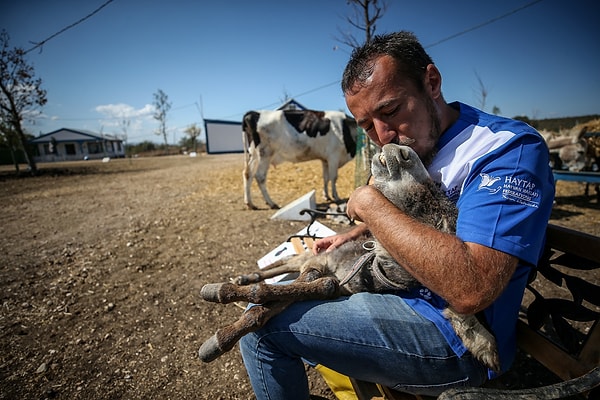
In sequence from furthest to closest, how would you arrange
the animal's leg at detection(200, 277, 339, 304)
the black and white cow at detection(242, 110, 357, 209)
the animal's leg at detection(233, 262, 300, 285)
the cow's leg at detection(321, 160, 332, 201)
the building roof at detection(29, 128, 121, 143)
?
the building roof at detection(29, 128, 121, 143) < the cow's leg at detection(321, 160, 332, 201) < the black and white cow at detection(242, 110, 357, 209) < the animal's leg at detection(233, 262, 300, 285) < the animal's leg at detection(200, 277, 339, 304)

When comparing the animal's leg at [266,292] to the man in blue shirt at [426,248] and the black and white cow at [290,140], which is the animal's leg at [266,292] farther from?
the black and white cow at [290,140]

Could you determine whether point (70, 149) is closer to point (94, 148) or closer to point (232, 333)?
point (94, 148)

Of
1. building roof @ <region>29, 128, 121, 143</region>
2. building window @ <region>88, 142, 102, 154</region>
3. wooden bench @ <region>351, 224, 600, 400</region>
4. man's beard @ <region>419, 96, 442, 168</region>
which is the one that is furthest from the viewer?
building window @ <region>88, 142, 102, 154</region>

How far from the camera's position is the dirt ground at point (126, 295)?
2.15 m

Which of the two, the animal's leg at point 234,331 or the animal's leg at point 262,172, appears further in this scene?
the animal's leg at point 262,172

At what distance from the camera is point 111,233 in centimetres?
512

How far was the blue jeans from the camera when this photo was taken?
1250mm

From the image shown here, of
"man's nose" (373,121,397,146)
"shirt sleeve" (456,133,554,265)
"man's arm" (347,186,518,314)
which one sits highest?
"man's nose" (373,121,397,146)

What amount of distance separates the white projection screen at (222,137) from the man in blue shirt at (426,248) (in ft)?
122

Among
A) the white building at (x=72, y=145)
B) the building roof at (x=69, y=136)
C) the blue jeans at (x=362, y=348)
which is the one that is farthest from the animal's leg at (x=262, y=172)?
the building roof at (x=69, y=136)

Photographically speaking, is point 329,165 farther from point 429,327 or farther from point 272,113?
point 429,327

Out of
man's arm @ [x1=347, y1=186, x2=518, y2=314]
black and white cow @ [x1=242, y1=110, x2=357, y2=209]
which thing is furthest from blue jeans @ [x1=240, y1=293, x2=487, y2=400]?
black and white cow @ [x1=242, y1=110, x2=357, y2=209]

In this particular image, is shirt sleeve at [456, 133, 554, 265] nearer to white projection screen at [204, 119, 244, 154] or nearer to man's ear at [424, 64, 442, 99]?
man's ear at [424, 64, 442, 99]

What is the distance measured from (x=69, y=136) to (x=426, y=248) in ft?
215
